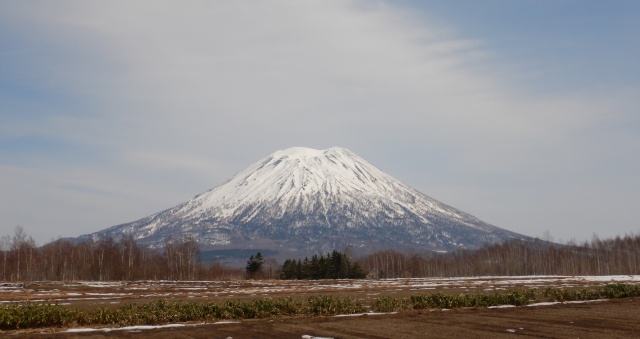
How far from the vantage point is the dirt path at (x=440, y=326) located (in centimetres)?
1756

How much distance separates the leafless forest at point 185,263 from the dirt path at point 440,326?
84.1 m

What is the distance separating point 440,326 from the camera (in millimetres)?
19797

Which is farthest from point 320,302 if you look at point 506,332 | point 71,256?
point 71,256

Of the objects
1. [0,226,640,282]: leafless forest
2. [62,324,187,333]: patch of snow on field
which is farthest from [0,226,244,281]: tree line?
[62,324,187,333]: patch of snow on field

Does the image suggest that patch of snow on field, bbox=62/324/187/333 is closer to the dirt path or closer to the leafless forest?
the dirt path

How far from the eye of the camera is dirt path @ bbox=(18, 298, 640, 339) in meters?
17.6

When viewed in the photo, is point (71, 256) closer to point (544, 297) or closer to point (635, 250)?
point (544, 297)

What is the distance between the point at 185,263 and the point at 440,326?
326 ft

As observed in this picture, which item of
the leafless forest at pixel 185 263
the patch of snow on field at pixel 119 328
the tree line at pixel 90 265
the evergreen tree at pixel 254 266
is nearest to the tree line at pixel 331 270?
the evergreen tree at pixel 254 266

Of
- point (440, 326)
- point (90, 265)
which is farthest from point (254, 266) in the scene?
point (440, 326)

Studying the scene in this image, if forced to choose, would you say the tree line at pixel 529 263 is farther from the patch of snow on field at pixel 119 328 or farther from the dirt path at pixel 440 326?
the patch of snow on field at pixel 119 328

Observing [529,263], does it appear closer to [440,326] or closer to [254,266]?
[254,266]

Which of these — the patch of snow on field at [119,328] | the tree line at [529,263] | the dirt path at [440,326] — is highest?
the patch of snow on field at [119,328]

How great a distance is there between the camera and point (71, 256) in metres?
101
